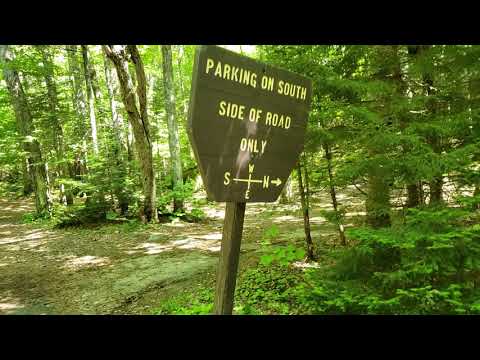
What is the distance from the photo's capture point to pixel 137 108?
457 inches

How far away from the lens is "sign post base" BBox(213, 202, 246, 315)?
9.16ft

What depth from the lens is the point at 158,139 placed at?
2123 cm

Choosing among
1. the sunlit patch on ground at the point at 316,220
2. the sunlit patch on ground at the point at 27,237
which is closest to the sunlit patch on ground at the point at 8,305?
the sunlit patch on ground at the point at 27,237

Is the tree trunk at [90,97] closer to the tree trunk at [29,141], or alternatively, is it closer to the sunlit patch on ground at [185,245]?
the tree trunk at [29,141]

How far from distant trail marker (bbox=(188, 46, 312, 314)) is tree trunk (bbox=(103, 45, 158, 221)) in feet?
27.8

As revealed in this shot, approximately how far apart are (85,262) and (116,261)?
2.68 feet

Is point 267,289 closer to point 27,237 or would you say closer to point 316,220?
point 316,220

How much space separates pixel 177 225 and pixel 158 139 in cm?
1015

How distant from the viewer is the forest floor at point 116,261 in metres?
6.41

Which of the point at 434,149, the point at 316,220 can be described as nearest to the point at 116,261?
the point at 316,220

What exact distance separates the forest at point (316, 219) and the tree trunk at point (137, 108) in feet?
0.15
